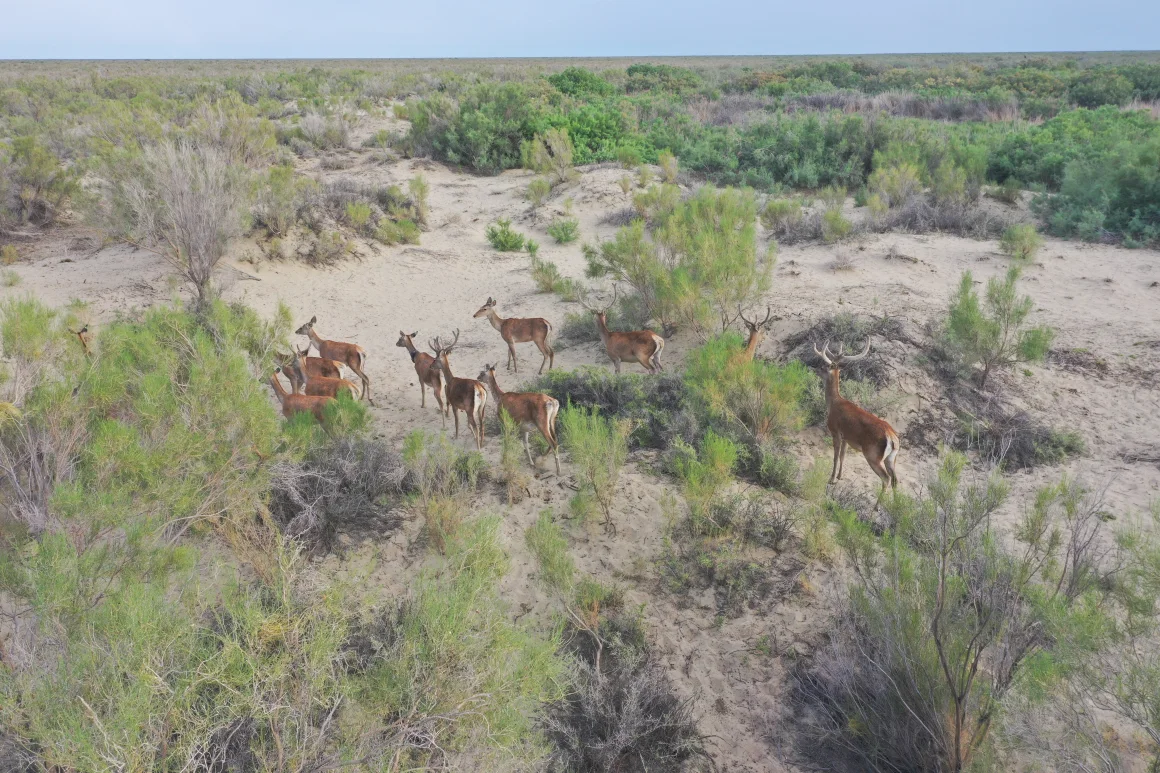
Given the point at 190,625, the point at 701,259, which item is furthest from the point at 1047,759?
the point at 701,259

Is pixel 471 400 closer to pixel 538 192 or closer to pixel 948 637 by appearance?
pixel 948 637

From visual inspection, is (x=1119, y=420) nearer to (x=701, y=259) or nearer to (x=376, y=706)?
(x=701, y=259)

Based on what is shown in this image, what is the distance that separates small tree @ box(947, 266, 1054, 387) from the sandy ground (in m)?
0.46

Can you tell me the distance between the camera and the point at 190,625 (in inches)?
132

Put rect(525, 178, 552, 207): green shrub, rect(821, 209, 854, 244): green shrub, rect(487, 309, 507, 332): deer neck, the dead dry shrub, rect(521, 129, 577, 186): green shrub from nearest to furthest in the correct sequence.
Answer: the dead dry shrub
rect(487, 309, 507, 332): deer neck
rect(821, 209, 854, 244): green shrub
rect(525, 178, 552, 207): green shrub
rect(521, 129, 577, 186): green shrub

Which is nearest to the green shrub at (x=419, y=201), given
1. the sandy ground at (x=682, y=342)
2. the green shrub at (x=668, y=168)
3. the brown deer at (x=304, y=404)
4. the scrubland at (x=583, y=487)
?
the scrubland at (x=583, y=487)

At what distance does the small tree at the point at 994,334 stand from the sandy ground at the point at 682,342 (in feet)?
1.51

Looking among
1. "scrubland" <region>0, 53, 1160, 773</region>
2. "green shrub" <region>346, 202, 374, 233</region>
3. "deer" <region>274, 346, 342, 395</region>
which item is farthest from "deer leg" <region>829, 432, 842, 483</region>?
"green shrub" <region>346, 202, 374, 233</region>

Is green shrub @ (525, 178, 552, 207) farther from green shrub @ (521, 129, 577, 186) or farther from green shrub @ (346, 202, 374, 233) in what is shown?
green shrub @ (346, 202, 374, 233)

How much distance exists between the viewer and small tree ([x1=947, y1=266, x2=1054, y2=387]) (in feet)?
28.1

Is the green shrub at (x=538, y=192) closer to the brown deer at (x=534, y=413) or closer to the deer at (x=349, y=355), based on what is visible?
the deer at (x=349, y=355)

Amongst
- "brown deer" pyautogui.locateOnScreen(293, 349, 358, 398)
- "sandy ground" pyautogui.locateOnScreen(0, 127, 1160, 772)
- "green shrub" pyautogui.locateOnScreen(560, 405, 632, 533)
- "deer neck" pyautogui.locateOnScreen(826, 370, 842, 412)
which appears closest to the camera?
"sandy ground" pyautogui.locateOnScreen(0, 127, 1160, 772)

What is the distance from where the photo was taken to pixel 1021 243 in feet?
42.3

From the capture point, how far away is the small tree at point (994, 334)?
8.56 m
